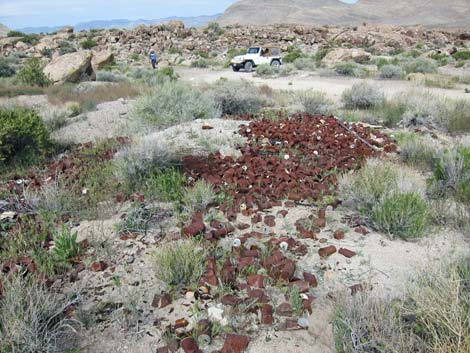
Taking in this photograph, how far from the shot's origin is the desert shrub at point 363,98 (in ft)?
34.9

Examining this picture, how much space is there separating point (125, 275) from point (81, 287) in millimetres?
353

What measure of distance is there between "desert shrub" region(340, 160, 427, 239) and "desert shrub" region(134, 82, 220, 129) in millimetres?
4714

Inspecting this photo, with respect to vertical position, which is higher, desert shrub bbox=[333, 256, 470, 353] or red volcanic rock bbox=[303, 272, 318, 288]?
desert shrub bbox=[333, 256, 470, 353]

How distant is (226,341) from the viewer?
2.48 metres

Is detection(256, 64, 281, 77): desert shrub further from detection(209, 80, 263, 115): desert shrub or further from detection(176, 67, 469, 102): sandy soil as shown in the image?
detection(209, 80, 263, 115): desert shrub

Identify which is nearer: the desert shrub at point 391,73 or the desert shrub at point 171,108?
the desert shrub at point 171,108

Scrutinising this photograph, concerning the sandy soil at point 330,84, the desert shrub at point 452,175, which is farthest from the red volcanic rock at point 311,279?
the sandy soil at point 330,84

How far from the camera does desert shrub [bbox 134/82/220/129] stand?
8.30 metres

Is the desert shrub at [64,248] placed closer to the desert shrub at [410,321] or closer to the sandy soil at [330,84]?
the desert shrub at [410,321]

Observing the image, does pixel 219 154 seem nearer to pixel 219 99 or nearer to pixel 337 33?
pixel 219 99

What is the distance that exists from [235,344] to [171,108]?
677 cm

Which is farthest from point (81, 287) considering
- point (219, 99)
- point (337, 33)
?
point (337, 33)

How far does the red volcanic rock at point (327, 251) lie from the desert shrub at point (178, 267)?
105 centimetres

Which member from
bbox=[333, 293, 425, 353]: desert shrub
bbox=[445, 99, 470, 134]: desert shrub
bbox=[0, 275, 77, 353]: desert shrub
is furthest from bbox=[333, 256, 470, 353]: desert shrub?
bbox=[445, 99, 470, 134]: desert shrub
